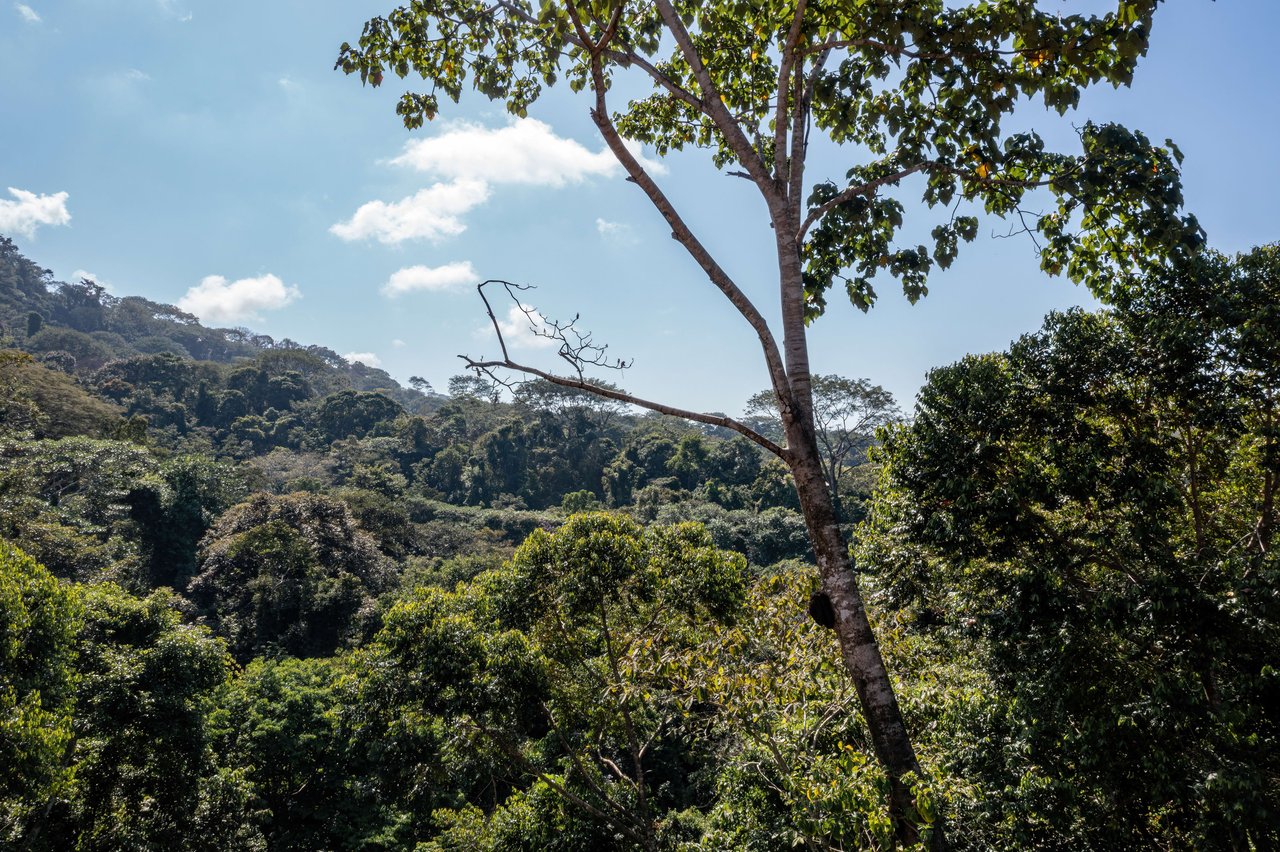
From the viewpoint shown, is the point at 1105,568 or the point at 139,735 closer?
the point at 1105,568

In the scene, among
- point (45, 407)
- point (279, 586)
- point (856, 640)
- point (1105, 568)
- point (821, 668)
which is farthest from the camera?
point (45, 407)

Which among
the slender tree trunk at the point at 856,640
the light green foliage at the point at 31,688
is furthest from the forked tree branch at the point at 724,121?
the light green foliage at the point at 31,688

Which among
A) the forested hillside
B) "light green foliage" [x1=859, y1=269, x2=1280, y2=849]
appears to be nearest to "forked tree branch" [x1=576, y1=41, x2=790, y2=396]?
the forested hillside

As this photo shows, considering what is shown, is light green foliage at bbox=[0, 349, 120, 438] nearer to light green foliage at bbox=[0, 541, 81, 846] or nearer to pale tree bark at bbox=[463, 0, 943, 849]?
light green foliage at bbox=[0, 541, 81, 846]

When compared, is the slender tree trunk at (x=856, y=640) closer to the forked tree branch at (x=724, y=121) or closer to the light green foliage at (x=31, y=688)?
the forked tree branch at (x=724, y=121)

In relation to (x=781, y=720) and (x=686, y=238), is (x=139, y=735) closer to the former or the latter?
(x=781, y=720)

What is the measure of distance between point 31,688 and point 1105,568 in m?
11.1

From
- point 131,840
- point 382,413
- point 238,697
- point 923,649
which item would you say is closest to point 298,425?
point 382,413

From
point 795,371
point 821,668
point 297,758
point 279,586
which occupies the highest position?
point 795,371

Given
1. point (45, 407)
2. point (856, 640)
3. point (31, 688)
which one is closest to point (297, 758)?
point (31, 688)

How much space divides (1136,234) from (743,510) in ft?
113

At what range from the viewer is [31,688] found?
24.1ft

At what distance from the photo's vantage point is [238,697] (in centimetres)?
1449

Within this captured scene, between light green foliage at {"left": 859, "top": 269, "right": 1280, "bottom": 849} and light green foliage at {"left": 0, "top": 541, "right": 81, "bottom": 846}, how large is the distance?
8.98 meters
